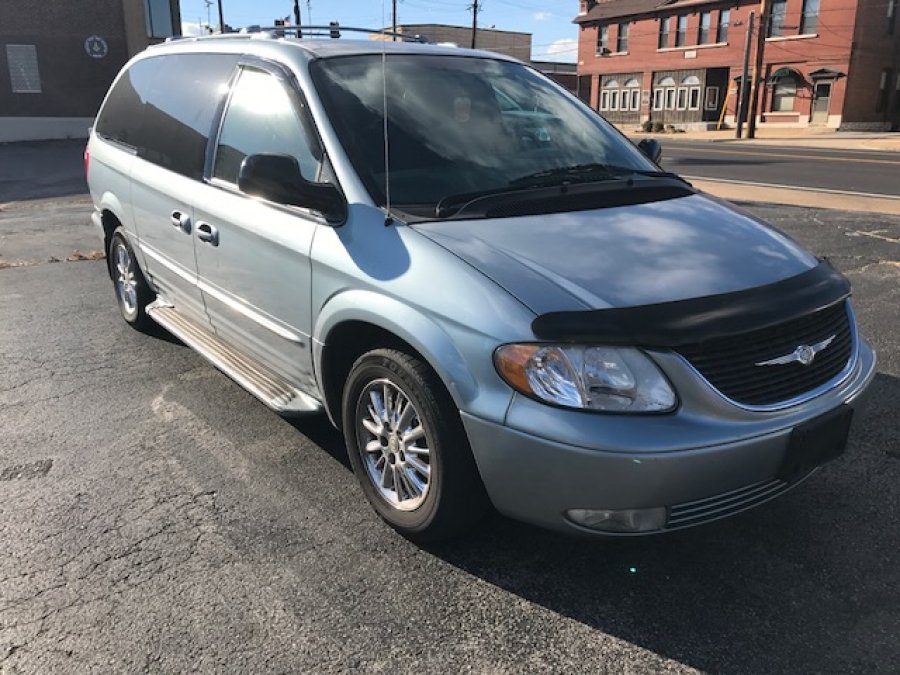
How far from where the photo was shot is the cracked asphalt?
2391mm

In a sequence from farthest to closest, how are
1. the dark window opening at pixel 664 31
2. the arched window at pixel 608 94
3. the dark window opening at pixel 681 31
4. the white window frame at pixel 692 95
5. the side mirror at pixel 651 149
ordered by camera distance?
the arched window at pixel 608 94, the dark window opening at pixel 664 31, the dark window opening at pixel 681 31, the white window frame at pixel 692 95, the side mirror at pixel 651 149

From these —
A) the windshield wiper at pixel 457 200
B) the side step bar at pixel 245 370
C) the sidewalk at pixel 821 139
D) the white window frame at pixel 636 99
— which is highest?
the white window frame at pixel 636 99

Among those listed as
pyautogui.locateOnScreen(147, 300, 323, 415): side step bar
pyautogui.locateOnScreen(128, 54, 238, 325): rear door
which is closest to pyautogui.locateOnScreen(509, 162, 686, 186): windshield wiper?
pyautogui.locateOnScreen(147, 300, 323, 415): side step bar

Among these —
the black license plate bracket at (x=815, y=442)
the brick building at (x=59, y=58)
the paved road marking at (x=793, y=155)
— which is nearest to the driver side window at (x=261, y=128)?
the black license plate bracket at (x=815, y=442)

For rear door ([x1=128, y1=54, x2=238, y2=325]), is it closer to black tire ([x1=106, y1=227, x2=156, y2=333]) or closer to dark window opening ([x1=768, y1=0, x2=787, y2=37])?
black tire ([x1=106, y1=227, x2=156, y2=333])

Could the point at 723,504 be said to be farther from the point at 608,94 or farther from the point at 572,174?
the point at 608,94

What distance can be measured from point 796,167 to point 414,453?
19523 mm

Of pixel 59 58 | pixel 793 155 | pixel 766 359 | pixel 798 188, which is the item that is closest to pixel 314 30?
pixel 766 359

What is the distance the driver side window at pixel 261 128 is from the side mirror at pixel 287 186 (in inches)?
9.1

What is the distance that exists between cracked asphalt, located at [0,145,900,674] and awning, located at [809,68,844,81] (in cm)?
4200

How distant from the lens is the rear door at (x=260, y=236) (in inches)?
129

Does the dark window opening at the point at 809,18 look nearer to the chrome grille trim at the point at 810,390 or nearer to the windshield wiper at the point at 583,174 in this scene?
the windshield wiper at the point at 583,174

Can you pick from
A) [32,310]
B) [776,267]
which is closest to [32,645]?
[776,267]

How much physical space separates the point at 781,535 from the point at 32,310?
599 cm
